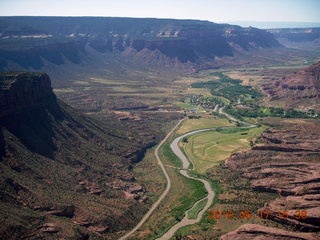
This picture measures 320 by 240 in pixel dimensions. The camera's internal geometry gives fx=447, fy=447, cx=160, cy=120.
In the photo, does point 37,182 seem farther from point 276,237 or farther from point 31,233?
point 276,237

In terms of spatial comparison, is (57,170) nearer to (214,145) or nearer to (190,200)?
(190,200)

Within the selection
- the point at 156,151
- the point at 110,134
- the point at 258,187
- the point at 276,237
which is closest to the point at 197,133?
the point at 156,151

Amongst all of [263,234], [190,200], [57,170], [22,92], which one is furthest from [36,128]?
[263,234]

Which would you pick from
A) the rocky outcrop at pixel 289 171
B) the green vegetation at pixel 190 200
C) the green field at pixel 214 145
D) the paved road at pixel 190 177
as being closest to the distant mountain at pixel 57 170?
the green vegetation at pixel 190 200

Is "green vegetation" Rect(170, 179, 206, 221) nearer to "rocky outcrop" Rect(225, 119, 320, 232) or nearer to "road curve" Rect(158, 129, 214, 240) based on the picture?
"road curve" Rect(158, 129, 214, 240)

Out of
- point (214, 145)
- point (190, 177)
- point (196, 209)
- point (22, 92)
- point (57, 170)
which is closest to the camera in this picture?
point (196, 209)

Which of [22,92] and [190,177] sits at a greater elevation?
[22,92]
